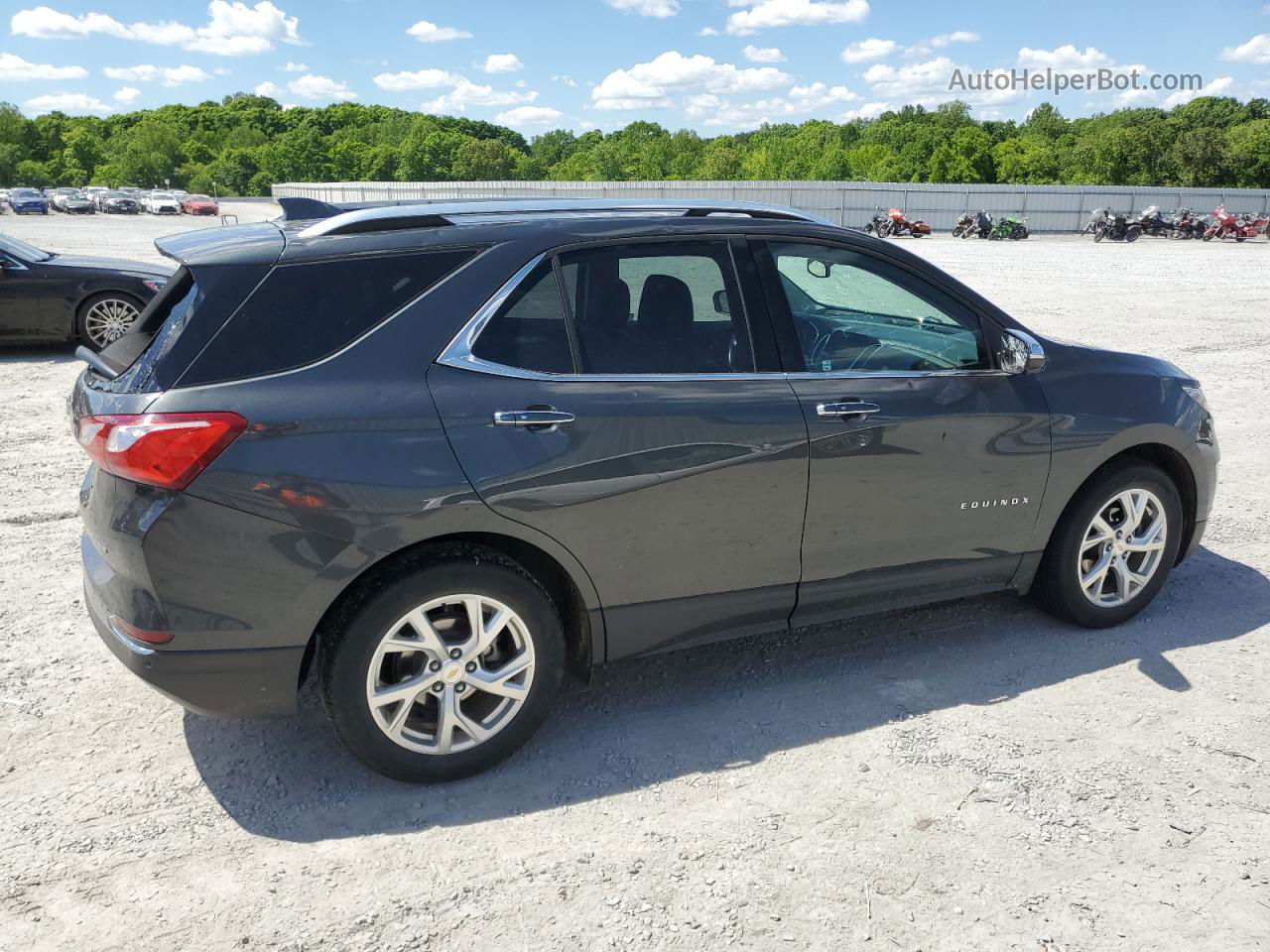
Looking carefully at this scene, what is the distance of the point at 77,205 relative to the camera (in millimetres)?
67688

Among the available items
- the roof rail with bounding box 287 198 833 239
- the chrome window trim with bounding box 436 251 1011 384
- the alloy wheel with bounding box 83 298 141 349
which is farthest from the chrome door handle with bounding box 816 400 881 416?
the alloy wheel with bounding box 83 298 141 349

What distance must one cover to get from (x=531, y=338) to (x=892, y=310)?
164 centimetres

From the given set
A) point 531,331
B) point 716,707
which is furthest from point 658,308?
point 716,707

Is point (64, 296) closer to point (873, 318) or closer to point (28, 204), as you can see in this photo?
point (873, 318)

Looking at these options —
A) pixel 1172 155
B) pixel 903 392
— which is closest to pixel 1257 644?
pixel 903 392

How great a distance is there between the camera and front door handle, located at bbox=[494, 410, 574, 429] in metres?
3.19

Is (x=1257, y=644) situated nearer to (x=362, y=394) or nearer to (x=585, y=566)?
(x=585, y=566)

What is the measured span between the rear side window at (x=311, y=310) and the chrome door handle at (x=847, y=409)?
1.38 meters

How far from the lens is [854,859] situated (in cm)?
301

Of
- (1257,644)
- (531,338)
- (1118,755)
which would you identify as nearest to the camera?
(531,338)

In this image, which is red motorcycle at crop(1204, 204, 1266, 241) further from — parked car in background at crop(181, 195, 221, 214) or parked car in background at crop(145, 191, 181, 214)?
parked car in background at crop(145, 191, 181, 214)

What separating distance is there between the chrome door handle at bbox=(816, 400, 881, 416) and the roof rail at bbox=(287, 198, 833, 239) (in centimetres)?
75

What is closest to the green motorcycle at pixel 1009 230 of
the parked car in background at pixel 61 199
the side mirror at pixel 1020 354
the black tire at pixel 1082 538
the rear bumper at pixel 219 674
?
the black tire at pixel 1082 538

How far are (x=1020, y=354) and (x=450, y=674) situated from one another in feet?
8.31
